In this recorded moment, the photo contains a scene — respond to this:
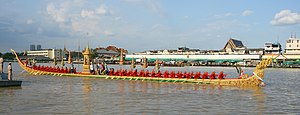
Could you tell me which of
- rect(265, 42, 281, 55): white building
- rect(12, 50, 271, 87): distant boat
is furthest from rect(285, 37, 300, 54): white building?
rect(12, 50, 271, 87): distant boat

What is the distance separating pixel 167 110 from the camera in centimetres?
1272

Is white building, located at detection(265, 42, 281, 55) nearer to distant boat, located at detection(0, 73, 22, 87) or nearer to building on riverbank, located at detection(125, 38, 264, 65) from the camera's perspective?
building on riverbank, located at detection(125, 38, 264, 65)

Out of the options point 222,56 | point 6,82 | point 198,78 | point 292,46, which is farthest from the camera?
point 222,56

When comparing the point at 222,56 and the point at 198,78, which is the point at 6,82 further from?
the point at 222,56

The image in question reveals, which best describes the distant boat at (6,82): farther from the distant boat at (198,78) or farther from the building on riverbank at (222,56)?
the building on riverbank at (222,56)

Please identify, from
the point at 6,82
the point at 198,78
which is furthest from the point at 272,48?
the point at 6,82

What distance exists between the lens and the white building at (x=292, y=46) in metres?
93.3

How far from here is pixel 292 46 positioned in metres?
94.2

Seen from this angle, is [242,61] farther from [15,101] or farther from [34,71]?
[15,101]

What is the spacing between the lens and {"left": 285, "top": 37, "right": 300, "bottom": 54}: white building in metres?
93.3

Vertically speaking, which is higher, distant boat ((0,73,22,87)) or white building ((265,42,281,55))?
white building ((265,42,281,55))

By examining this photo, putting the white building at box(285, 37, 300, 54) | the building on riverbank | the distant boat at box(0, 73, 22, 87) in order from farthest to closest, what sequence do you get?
the building on riverbank, the white building at box(285, 37, 300, 54), the distant boat at box(0, 73, 22, 87)

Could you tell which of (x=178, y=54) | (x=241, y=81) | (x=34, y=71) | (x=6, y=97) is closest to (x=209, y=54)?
(x=178, y=54)

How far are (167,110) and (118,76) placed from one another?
1793 centimetres
